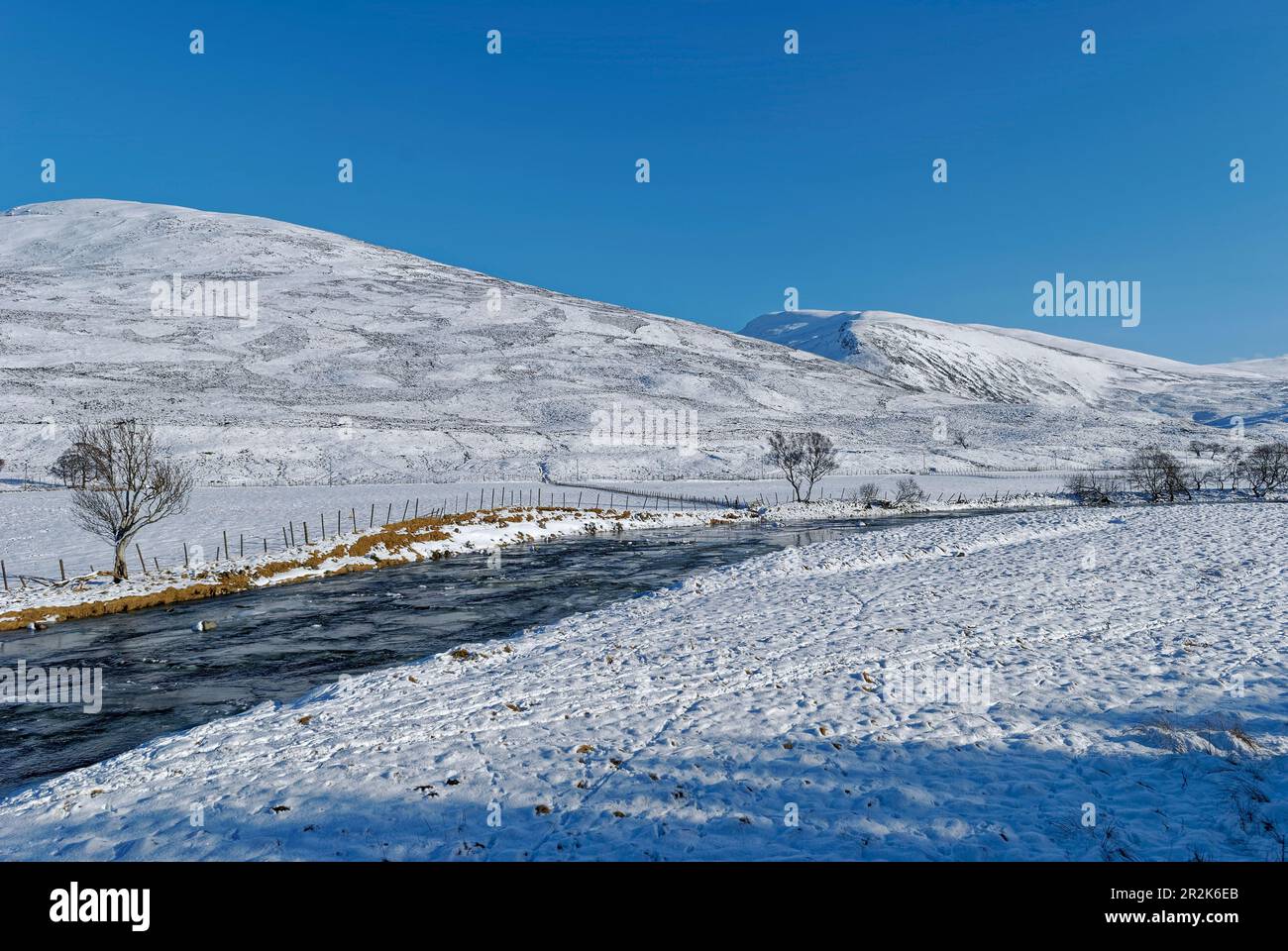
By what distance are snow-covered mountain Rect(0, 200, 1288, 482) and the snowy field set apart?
12.7 m

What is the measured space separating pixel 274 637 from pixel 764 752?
633 inches

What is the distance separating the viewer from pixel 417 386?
13000 cm

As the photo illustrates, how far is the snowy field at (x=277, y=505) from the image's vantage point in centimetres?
3612

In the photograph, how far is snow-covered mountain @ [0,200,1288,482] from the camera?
308 ft

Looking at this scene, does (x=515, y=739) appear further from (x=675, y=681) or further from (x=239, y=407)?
(x=239, y=407)

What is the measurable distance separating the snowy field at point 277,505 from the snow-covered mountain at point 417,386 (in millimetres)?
12659

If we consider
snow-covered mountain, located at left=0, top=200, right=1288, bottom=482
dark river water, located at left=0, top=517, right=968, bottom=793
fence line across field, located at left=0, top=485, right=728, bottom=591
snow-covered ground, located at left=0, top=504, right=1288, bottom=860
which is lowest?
dark river water, located at left=0, top=517, right=968, bottom=793

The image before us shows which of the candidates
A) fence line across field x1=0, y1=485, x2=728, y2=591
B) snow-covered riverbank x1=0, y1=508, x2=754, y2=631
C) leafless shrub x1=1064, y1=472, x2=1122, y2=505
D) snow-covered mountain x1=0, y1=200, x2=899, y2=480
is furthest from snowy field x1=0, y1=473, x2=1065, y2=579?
snow-covered mountain x1=0, y1=200, x2=899, y2=480

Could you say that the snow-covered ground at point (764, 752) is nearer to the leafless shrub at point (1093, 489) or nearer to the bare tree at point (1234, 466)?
the leafless shrub at point (1093, 489)

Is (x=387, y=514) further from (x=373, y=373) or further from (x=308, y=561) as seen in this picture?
(x=373, y=373)

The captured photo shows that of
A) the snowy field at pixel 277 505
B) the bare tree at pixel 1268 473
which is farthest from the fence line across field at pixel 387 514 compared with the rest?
the bare tree at pixel 1268 473

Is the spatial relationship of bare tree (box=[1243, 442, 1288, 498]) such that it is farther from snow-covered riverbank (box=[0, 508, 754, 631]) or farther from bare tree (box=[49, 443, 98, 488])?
bare tree (box=[49, 443, 98, 488])

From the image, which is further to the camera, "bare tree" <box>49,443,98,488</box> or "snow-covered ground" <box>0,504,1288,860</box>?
"bare tree" <box>49,443,98,488</box>

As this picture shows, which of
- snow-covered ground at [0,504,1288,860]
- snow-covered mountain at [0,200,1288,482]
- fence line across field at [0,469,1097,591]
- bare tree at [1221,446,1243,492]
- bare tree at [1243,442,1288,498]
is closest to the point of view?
snow-covered ground at [0,504,1288,860]
